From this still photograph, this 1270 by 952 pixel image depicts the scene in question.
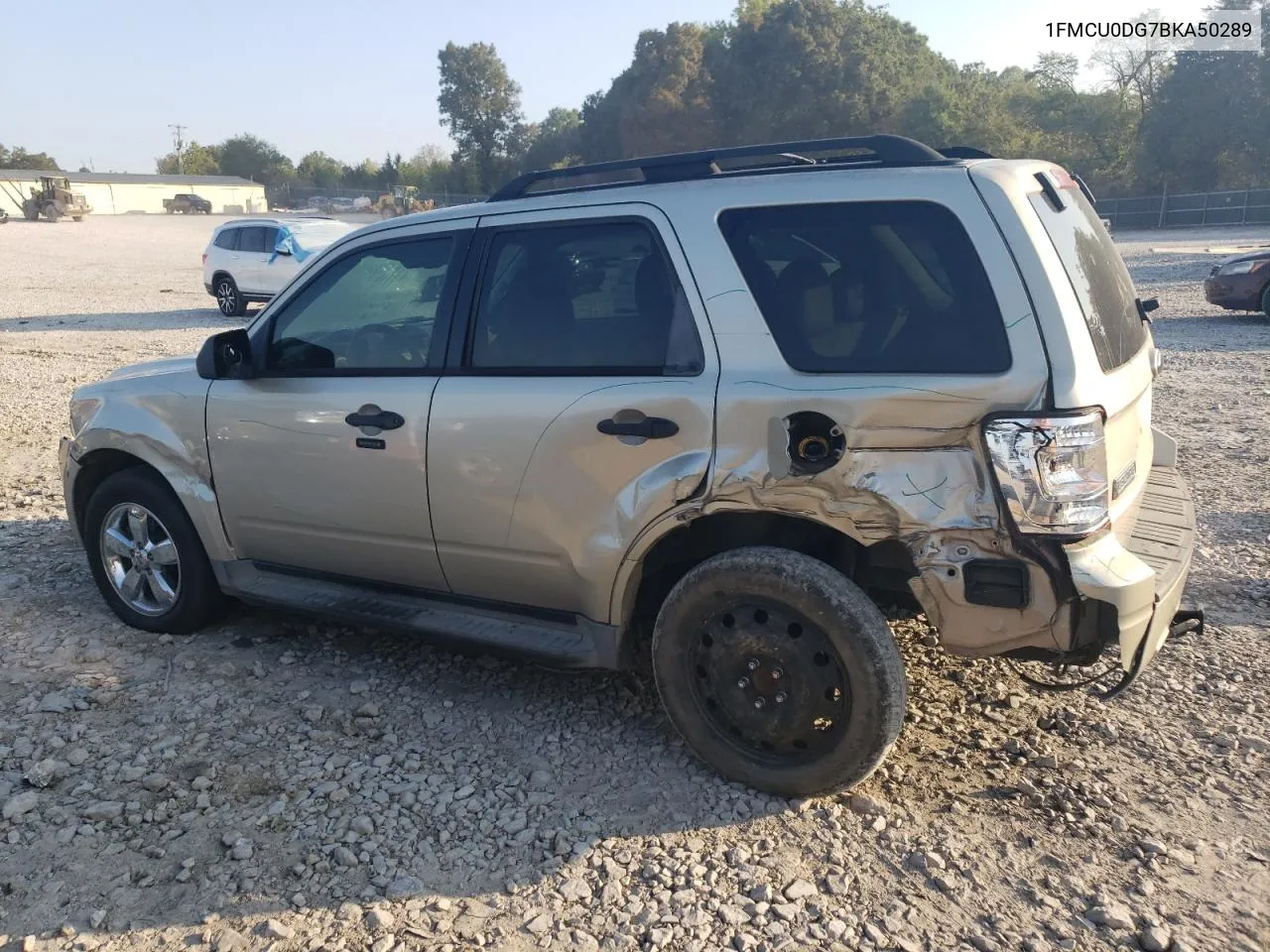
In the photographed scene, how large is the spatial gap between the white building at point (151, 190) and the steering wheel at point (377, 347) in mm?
83289

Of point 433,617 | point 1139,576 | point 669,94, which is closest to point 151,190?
point 669,94

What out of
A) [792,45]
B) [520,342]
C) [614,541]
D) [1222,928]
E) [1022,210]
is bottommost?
[1222,928]

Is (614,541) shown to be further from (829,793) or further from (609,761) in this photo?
(829,793)

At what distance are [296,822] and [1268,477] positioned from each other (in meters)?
6.42

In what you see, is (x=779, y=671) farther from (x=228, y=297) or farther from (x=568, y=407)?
(x=228, y=297)

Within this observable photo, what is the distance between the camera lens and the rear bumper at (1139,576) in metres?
2.89

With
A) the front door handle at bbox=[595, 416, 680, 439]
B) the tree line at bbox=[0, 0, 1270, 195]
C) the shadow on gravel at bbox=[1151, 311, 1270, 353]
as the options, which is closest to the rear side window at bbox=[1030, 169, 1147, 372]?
the front door handle at bbox=[595, 416, 680, 439]

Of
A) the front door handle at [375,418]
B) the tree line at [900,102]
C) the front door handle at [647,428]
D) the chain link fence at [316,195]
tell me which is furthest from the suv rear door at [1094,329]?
the chain link fence at [316,195]

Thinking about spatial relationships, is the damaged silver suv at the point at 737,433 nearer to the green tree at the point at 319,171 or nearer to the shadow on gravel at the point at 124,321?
the shadow on gravel at the point at 124,321

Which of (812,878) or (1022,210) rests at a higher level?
(1022,210)

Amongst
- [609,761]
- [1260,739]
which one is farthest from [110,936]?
[1260,739]

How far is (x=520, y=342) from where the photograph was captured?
376 cm

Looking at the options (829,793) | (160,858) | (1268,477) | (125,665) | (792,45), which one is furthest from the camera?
(792,45)

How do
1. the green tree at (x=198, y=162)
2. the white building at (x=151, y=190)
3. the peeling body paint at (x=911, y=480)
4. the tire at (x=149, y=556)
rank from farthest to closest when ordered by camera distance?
the green tree at (x=198, y=162) → the white building at (x=151, y=190) → the tire at (x=149, y=556) → the peeling body paint at (x=911, y=480)
